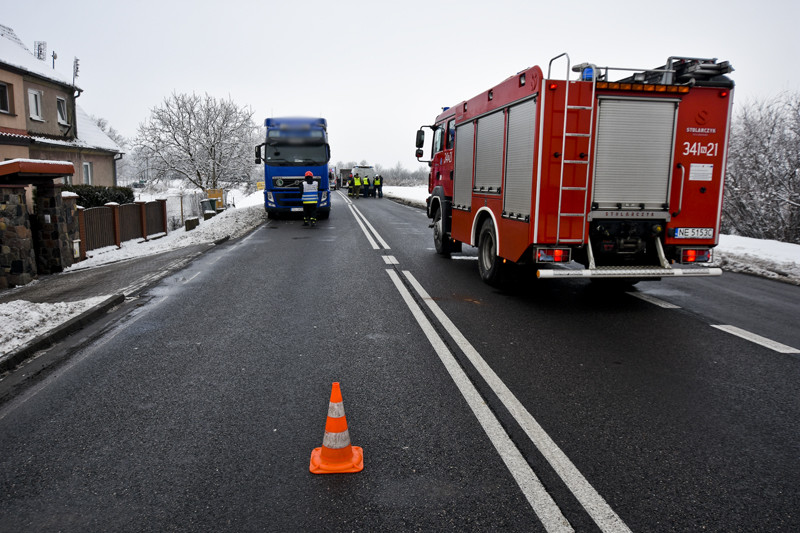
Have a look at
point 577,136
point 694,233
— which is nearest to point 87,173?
point 577,136

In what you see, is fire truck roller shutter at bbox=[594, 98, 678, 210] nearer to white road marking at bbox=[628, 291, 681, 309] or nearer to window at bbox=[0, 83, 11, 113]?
white road marking at bbox=[628, 291, 681, 309]

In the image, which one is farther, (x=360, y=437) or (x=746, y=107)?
(x=746, y=107)

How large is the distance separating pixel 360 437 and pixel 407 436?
1.05 feet

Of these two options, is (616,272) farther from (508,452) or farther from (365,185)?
(365,185)

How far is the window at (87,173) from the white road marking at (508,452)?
28506 mm

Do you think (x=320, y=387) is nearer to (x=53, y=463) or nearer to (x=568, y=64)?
(x=53, y=463)

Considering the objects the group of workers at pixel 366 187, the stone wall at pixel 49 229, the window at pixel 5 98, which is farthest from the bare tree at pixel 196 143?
the stone wall at pixel 49 229

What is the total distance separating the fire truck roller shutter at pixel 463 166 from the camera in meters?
10.1

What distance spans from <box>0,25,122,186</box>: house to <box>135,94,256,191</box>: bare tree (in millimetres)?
10086

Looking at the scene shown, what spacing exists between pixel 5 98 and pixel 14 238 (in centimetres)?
1536

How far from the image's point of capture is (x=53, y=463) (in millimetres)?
3525

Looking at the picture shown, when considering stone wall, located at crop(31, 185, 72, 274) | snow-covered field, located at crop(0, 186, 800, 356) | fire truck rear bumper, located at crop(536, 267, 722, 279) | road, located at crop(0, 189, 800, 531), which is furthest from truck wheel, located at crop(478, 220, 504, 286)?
stone wall, located at crop(31, 185, 72, 274)

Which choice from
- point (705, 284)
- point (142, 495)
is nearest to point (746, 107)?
point (705, 284)

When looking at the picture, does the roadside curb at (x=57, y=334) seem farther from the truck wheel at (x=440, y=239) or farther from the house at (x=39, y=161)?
the truck wheel at (x=440, y=239)
